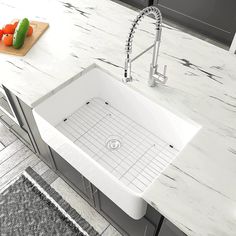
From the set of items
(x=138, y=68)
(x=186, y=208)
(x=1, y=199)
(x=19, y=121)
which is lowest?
(x=1, y=199)

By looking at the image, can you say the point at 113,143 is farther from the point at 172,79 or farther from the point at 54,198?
the point at 54,198

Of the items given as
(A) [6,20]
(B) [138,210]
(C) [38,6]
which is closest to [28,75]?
(A) [6,20]

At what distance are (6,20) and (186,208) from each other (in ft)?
5.02

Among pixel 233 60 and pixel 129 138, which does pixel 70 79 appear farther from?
pixel 233 60

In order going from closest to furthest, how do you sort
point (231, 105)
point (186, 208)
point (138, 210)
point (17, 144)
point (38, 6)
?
1. point (186, 208)
2. point (138, 210)
3. point (231, 105)
4. point (38, 6)
5. point (17, 144)

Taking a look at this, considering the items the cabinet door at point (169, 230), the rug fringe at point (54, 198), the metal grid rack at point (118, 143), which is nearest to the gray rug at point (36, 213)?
the rug fringe at point (54, 198)

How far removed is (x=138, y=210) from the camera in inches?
39.9

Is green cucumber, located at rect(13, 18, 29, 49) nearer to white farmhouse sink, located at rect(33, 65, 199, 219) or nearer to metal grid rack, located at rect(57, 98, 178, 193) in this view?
white farmhouse sink, located at rect(33, 65, 199, 219)

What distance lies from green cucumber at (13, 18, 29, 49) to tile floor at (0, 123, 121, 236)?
0.93m

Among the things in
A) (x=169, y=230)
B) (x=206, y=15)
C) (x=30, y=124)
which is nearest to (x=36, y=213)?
(x=30, y=124)

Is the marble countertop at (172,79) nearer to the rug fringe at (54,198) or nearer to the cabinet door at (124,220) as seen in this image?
the cabinet door at (124,220)

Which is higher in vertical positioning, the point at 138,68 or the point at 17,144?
the point at 138,68

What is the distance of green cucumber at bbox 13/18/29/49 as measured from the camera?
1425mm

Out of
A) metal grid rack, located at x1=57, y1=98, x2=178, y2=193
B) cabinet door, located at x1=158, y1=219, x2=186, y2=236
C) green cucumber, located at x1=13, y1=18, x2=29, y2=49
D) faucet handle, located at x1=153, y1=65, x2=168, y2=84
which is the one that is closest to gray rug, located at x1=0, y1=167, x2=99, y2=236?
metal grid rack, located at x1=57, y1=98, x2=178, y2=193
